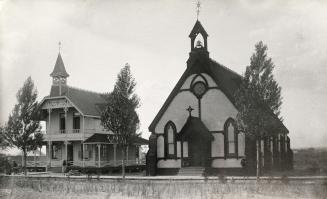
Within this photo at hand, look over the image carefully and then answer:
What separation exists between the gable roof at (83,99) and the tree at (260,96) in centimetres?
1673

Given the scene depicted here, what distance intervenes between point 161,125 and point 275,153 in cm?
837

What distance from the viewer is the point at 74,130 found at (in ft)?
133

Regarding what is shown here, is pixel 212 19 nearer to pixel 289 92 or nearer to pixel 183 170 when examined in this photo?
pixel 289 92

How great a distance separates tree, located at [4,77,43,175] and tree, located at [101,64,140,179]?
5293mm

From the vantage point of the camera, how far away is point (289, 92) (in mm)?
25016

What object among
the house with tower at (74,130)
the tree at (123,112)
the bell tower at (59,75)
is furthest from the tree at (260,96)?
the bell tower at (59,75)

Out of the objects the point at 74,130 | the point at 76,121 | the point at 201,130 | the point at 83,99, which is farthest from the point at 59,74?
the point at 201,130

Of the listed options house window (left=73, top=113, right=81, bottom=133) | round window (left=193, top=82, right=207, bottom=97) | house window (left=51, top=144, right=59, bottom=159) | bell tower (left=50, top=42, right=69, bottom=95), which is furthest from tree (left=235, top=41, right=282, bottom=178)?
house window (left=51, top=144, right=59, bottom=159)

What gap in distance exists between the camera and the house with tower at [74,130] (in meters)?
39.3

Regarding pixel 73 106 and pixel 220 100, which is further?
pixel 73 106

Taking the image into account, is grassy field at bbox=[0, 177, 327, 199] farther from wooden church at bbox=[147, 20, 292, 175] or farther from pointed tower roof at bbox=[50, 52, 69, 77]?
pointed tower roof at bbox=[50, 52, 69, 77]

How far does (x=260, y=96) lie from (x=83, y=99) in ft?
66.8

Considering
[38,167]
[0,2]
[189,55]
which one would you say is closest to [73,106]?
[38,167]

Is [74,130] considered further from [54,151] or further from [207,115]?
[207,115]
